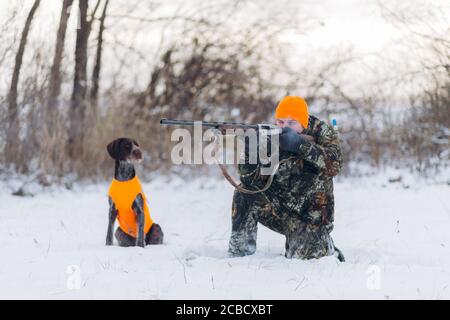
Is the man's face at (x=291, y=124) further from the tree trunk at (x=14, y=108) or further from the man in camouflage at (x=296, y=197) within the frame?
the tree trunk at (x=14, y=108)

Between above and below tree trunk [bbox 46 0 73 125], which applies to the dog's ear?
below

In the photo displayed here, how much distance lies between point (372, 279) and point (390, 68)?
6.83 m

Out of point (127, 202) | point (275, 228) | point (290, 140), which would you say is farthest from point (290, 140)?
point (127, 202)

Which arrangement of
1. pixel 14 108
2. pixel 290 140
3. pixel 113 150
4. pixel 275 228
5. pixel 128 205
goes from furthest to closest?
pixel 14 108 → pixel 113 150 → pixel 128 205 → pixel 275 228 → pixel 290 140

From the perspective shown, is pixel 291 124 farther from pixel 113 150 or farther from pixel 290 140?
pixel 113 150

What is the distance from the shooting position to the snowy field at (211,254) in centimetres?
359

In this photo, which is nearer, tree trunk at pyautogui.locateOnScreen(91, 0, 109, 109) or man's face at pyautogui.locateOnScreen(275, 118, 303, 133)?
man's face at pyautogui.locateOnScreen(275, 118, 303, 133)

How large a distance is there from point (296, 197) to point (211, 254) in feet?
2.92

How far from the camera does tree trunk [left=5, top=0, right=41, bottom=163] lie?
846cm

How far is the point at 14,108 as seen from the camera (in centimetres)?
847

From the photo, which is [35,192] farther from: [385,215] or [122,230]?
[385,215]

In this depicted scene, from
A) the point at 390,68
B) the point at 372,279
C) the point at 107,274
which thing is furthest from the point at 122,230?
the point at 390,68

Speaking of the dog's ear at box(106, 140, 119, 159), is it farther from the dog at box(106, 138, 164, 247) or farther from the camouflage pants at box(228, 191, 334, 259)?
the camouflage pants at box(228, 191, 334, 259)

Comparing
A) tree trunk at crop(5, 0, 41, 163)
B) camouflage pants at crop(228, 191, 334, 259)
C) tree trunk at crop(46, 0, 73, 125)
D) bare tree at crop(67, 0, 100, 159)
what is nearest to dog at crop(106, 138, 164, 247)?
camouflage pants at crop(228, 191, 334, 259)
